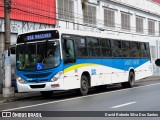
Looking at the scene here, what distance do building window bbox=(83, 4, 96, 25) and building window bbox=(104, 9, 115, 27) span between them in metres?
2.08

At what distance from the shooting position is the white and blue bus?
1681cm

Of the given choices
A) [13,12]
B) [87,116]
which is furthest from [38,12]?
[87,116]

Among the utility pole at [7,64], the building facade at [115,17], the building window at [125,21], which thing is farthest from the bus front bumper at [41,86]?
the building window at [125,21]

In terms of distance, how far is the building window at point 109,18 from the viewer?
35.9 m

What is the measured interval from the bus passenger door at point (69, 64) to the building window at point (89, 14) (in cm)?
1498

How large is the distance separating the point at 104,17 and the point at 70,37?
18.4m

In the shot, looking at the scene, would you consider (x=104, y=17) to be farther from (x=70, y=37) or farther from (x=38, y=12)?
(x=70, y=37)

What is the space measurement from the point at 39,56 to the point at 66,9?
43.9 feet

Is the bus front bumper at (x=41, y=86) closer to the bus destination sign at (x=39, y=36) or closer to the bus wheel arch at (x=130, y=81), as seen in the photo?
the bus destination sign at (x=39, y=36)

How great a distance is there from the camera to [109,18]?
36.7 meters

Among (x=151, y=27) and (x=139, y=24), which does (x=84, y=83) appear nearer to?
(x=139, y=24)

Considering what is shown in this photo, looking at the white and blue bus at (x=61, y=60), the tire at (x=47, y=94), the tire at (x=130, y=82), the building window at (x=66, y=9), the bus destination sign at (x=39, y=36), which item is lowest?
the tire at (x=47, y=94)

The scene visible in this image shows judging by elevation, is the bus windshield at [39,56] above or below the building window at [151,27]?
below

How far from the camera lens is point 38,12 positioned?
25562 millimetres
